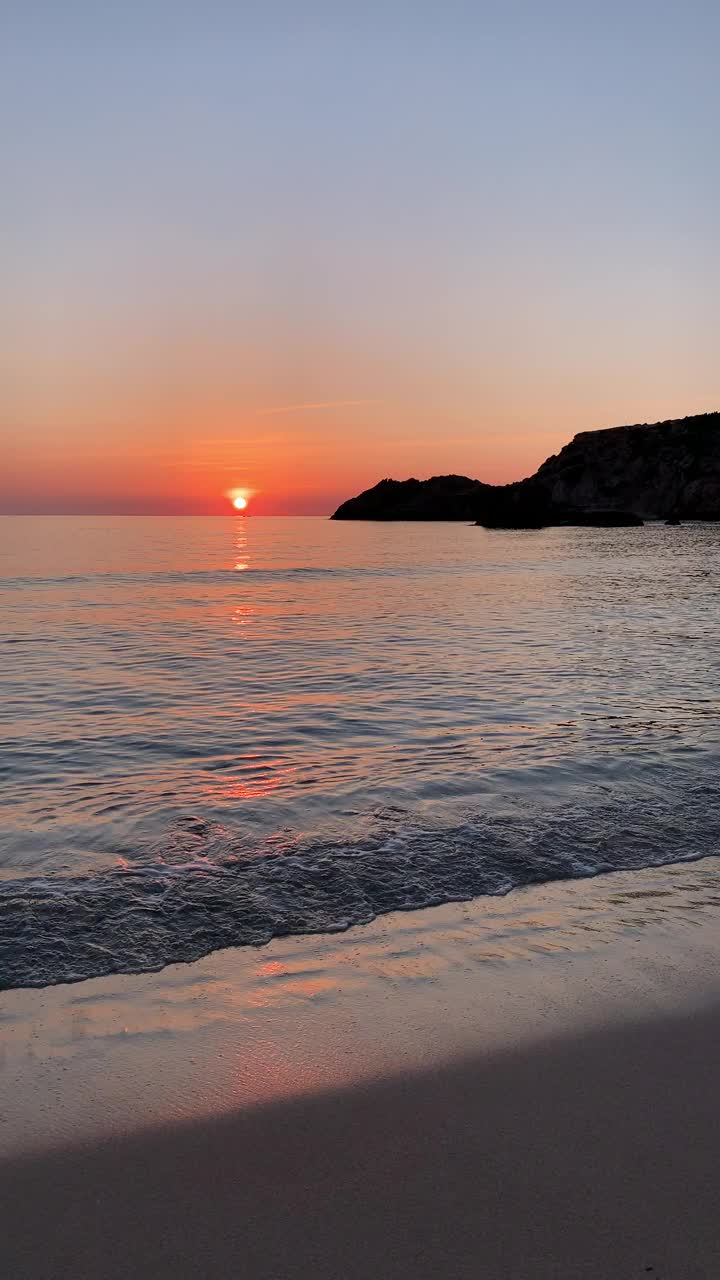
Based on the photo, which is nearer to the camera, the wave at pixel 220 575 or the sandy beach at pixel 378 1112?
the sandy beach at pixel 378 1112

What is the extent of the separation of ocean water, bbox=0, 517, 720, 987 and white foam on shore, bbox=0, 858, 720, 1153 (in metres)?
0.43

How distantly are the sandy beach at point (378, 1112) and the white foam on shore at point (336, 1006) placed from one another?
0.05ft

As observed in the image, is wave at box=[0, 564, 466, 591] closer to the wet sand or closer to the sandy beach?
the sandy beach

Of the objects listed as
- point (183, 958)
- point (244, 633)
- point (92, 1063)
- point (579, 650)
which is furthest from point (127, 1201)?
point (244, 633)

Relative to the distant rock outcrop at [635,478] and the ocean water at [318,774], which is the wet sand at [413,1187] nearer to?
the ocean water at [318,774]

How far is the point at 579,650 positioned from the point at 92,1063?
1658cm

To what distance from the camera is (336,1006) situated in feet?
14.4

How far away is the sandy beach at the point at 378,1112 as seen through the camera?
2764mm

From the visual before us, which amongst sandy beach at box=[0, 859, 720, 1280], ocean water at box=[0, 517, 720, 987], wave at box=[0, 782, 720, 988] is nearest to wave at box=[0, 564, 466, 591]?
ocean water at box=[0, 517, 720, 987]

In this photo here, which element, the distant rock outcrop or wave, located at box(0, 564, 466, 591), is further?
the distant rock outcrop

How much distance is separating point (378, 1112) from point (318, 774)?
229 inches

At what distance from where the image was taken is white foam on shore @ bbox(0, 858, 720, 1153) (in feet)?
12.0

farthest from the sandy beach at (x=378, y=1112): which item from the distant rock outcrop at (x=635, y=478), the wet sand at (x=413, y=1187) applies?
the distant rock outcrop at (x=635, y=478)

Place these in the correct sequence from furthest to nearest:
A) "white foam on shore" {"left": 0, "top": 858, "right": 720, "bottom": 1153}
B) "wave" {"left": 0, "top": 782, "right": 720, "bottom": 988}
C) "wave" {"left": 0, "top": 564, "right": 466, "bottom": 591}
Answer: "wave" {"left": 0, "top": 564, "right": 466, "bottom": 591} → "wave" {"left": 0, "top": 782, "right": 720, "bottom": 988} → "white foam on shore" {"left": 0, "top": 858, "right": 720, "bottom": 1153}
